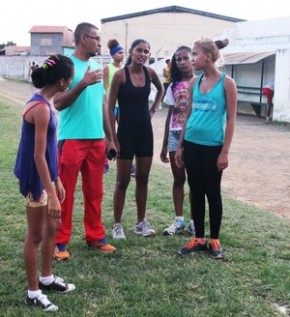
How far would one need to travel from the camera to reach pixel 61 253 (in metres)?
4.19

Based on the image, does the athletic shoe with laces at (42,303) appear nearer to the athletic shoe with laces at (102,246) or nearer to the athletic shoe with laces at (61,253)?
the athletic shoe with laces at (61,253)

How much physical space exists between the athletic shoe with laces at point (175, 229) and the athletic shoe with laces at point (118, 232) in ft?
1.43

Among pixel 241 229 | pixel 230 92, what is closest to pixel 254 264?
pixel 241 229

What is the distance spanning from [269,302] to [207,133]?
4.72ft

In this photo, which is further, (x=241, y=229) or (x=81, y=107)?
(x=241, y=229)

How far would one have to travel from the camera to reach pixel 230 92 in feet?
13.4

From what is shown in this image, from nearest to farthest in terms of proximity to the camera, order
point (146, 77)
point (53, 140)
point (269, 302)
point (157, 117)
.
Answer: point (53, 140) → point (269, 302) → point (146, 77) → point (157, 117)

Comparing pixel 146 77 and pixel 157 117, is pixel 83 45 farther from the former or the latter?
pixel 157 117

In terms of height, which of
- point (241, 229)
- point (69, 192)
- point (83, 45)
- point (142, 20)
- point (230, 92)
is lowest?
point (241, 229)

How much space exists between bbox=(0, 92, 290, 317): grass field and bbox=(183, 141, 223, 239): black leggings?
33 cm

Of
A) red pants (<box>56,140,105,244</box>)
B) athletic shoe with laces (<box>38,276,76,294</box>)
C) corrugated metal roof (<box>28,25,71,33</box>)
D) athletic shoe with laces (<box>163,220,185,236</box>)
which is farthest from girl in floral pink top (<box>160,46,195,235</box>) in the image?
corrugated metal roof (<box>28,25,71,33</box>)

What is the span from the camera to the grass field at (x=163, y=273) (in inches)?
131

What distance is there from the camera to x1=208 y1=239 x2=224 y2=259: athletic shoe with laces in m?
4.27

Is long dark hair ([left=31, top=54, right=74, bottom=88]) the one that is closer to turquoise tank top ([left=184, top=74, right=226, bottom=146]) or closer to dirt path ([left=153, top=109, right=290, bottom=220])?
turquoise tank top ([left=184, top=74, right=226, bottom=146])
